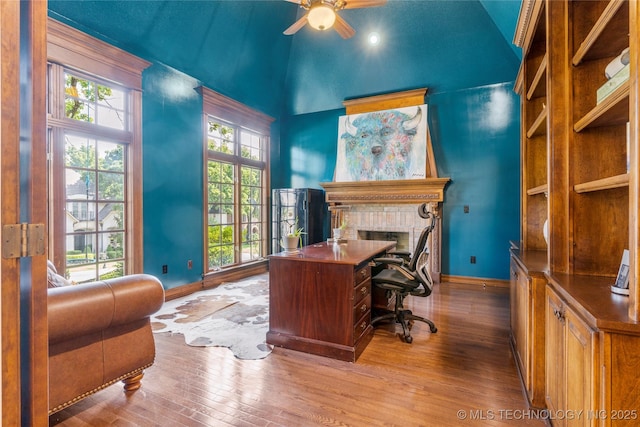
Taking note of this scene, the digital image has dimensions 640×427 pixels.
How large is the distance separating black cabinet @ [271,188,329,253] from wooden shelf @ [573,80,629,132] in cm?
434

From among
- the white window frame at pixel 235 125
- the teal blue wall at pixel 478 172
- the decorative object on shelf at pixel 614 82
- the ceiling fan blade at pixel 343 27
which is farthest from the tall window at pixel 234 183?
the decorative object on shelf at pixel 614 82

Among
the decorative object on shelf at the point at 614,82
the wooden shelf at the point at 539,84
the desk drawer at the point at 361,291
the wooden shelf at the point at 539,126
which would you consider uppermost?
the wooden shelf at the point at 539,84

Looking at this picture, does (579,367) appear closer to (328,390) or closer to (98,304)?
(328,390)

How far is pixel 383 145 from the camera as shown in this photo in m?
5.31

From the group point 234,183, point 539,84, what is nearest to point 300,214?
point 234,183

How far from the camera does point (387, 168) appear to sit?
5.28 metres

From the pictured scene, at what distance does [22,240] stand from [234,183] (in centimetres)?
462

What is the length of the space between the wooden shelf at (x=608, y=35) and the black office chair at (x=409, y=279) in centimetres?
143

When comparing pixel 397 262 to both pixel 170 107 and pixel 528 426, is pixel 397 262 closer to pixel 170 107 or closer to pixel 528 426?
pixel 528 426

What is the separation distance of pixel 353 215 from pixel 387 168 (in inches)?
41.6

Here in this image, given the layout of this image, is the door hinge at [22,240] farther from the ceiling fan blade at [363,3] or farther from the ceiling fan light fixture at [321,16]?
the ceiling fan blade at [363,3]

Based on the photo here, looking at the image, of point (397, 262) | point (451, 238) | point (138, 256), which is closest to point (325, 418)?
point (397, 262)

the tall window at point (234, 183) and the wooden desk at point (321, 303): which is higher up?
the tall window at point (234, 183)

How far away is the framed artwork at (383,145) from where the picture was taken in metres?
5.06
